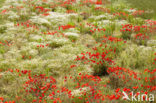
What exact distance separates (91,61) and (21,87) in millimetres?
2254

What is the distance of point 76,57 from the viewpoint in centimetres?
620

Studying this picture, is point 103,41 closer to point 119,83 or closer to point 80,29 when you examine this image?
point 80,29

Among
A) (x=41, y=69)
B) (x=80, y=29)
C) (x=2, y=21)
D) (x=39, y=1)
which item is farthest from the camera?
(x=39, y=1)

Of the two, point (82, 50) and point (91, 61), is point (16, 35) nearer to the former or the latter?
point (82, 50)

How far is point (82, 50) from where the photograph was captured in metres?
6.88

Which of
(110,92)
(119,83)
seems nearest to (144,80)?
(119,83)

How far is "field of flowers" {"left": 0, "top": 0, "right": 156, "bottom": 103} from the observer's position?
13.9ft

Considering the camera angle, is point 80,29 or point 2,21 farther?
point 2,21

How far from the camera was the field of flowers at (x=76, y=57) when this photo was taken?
13.9 ft

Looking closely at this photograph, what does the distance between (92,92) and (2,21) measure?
7408 mm

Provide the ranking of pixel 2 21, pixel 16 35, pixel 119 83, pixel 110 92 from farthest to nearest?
pixel 2 21, pixel 16 35, pixel 119 83, pixel 110 92

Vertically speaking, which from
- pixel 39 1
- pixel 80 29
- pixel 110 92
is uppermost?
pixel 39 1

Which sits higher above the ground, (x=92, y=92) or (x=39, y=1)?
(x=39, y=1)

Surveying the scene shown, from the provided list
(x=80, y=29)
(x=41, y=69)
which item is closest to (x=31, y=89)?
(x=41, y=69)
